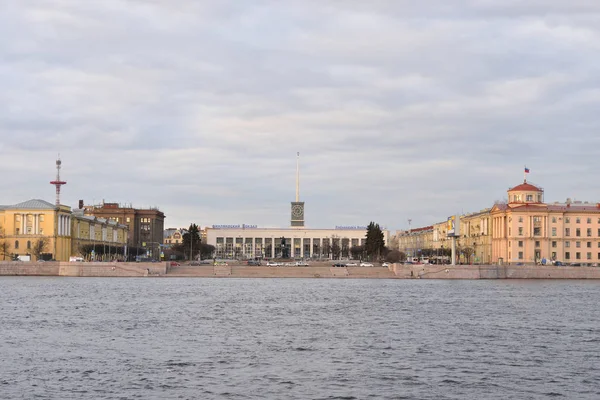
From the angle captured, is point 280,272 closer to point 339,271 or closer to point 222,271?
point 222,271

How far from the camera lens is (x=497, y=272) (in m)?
108

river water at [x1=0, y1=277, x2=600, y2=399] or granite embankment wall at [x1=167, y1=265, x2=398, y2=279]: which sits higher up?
granite embankment wall at [x1=167, y1=265, x2=398, y2=279]

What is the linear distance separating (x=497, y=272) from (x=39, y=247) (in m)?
61.0

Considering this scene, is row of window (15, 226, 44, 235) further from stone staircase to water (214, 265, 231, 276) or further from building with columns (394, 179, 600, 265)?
building with columns (394, 179, 600, 265)

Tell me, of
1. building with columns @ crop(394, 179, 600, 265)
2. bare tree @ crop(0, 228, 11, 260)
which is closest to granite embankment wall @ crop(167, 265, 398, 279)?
building with columns @ crop(394, 179, 600, 265)

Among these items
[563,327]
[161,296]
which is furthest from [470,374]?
[161,296]

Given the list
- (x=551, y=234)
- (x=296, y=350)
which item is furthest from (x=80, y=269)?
(x=296, y=350)

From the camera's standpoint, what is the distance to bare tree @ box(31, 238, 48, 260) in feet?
402

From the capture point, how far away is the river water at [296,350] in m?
26.5

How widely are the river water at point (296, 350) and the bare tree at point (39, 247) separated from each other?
63976 mm

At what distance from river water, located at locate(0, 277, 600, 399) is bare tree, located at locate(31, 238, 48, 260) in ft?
210

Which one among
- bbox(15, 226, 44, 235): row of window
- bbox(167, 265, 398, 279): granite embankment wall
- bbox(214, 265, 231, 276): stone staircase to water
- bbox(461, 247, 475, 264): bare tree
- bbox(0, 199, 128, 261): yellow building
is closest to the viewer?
bbox(167, 265, 398, 279): granite embankment wall

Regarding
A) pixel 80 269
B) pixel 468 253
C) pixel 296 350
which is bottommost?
pixel 296 350

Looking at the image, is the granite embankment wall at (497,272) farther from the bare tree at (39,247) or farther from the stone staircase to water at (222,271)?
the bare tree at (39,247)
